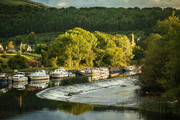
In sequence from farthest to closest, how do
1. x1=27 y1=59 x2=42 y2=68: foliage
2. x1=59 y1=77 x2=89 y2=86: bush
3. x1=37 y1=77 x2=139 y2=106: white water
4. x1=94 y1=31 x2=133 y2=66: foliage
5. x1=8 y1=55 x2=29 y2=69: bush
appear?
1. x1=94 y1=31 x2=133 y2=66: foliage
2. x1=27 y1=59 x2=42 y2=68: foliage
3. x1=8 y1=55 x2=29 y2=69: bush
4. x1=59 y1=77 x2=89 y2=86: bush
5. x1=37 y1=77 x2=139 y2=106: white water

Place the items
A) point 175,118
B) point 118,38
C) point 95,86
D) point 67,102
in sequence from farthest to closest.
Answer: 1. point 118,38
2. point 95,86
3. point 67,102
4. point 175,118

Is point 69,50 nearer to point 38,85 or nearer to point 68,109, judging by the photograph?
point 38,85

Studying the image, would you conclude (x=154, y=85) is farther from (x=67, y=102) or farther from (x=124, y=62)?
(x=124, y=62)

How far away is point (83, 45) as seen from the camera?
A: 118m

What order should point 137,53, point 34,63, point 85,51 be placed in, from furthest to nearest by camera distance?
point 137,53 < point 85,51 < point 34,63

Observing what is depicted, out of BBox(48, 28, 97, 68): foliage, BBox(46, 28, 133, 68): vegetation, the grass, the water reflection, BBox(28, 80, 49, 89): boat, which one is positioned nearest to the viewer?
the water reflection

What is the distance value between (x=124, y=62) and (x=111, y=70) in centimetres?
2200

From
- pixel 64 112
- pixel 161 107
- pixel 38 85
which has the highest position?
pixel 38 85

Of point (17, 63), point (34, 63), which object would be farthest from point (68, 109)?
point (34, 63)

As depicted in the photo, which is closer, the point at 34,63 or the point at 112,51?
the point at 34,63

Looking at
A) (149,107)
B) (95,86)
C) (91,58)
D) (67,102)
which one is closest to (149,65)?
(149,107)

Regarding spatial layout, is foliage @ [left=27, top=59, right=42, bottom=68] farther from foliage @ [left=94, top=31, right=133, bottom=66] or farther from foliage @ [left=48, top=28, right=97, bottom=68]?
foliage @ [left=94, top=31, right=133, bottom=66]

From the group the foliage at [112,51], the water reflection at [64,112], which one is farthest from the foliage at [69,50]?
the water reflection at [64,112]

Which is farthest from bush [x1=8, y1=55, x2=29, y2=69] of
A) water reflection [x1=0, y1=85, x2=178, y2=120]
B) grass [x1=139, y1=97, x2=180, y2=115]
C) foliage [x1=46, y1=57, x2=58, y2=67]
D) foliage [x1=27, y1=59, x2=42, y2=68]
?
grass [x1=139, y1=97, x2=180, y2=115]
